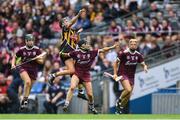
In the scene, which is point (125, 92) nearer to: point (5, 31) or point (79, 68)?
point (79, 68)

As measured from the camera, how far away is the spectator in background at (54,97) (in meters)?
27.6

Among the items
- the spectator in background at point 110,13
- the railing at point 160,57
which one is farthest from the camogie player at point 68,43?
the spectator in background at point 110,13

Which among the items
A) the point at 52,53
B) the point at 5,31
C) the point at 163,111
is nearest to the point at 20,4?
the point at 5,31

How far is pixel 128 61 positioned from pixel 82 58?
4.52 ft

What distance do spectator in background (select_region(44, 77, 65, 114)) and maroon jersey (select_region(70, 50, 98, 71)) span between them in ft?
13.7

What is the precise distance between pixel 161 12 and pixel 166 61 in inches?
130

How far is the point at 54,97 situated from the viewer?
27688 mm

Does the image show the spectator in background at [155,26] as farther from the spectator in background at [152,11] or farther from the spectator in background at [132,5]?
the spectator in background at [132,5]

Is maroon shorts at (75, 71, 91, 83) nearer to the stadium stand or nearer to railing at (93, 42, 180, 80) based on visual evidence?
the stadium stand

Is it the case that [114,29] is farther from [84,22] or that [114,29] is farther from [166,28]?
[166,28]

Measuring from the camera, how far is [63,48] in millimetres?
24359

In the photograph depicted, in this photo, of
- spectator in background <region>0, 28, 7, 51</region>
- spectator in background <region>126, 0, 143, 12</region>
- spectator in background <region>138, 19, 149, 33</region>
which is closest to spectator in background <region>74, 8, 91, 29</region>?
spectator in background <region>126, 0, 143, 12</region>

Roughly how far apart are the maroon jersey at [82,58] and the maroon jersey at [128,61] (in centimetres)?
92

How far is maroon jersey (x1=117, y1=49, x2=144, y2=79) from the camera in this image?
78.7 ft
